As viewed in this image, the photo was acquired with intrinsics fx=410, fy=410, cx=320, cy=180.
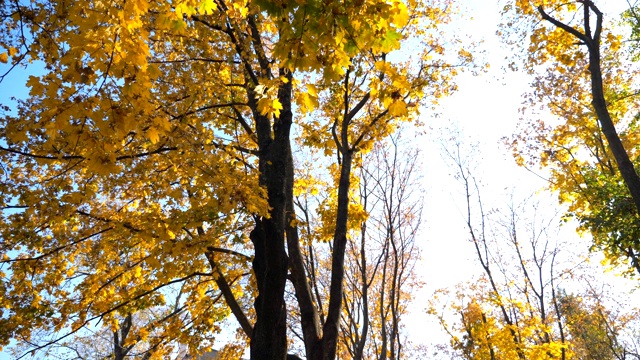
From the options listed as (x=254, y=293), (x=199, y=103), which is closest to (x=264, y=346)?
(x=254, y=293)

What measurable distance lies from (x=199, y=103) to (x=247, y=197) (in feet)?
8.30

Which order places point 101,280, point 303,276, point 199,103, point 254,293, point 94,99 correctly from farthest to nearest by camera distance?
point 101,280, point 254,293, point 199,103, point 303,276, point 94,99

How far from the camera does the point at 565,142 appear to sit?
488 inches

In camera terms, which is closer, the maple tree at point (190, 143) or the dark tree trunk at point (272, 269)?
the maple tree at point (190, 143)

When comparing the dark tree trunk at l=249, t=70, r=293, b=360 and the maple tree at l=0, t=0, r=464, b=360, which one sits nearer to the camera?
the maple tree at l=0, t=0, r=464, b=360

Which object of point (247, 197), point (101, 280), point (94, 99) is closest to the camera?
point (94, 99)

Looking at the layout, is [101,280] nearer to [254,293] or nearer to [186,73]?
[254,293]

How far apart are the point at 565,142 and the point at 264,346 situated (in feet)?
38.8

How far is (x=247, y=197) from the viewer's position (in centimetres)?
393

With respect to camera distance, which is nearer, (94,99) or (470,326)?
(94,99)

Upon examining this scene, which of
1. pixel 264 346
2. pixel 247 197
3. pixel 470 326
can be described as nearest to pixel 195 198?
pixel 247 197

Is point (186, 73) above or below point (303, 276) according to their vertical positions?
above

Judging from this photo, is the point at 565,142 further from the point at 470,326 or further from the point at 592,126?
the point at 470,326

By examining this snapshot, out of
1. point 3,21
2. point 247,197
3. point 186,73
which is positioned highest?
point 186,73
